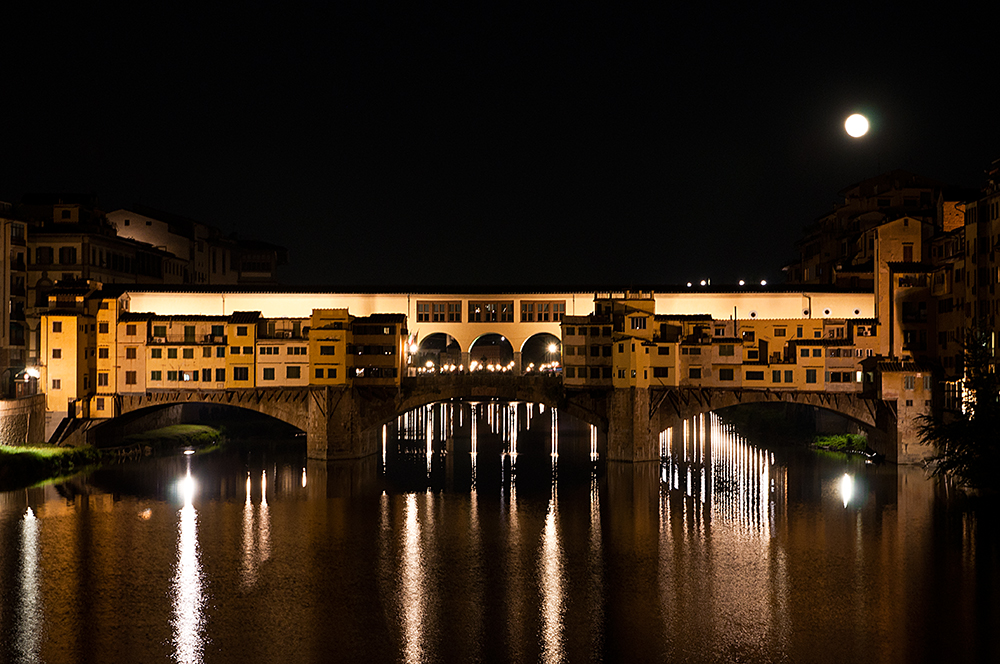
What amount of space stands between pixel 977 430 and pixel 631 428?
15594 mm

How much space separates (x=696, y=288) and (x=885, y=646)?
104 ft

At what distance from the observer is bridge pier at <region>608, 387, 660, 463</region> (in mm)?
47031

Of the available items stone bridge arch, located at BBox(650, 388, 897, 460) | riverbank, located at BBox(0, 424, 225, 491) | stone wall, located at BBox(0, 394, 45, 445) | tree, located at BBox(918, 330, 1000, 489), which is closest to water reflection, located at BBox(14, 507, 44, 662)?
riverbank, located at BBox(0, 424, 225, 491)

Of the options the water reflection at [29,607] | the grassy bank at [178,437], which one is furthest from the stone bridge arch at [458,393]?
the water reflection at [29,607]

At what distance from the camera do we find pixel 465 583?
1085 inches

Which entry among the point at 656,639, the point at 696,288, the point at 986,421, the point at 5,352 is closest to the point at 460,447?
the point at 696,288

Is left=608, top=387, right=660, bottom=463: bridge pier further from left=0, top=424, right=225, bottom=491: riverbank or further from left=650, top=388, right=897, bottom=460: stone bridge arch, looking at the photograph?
left=0, top=424, right=225, bottom=491: riverbank

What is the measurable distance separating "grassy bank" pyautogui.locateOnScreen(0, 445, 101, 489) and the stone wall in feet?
2.33

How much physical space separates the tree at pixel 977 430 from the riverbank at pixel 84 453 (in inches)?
1416

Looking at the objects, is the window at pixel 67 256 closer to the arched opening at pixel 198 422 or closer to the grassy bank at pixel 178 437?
the arched opening at pixel 198 422

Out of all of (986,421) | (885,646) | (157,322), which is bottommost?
(885,646)

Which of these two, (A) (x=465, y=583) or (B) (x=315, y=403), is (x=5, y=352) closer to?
(B) (x=315, y=403)

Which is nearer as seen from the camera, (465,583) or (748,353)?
(465,583)

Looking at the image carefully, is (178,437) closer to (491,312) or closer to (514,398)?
(491,312)
